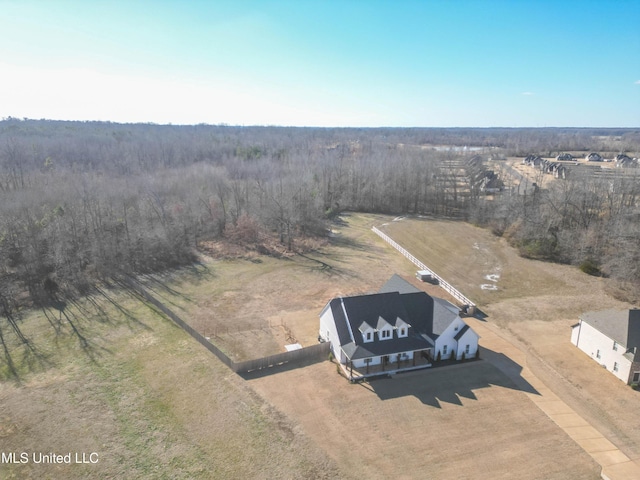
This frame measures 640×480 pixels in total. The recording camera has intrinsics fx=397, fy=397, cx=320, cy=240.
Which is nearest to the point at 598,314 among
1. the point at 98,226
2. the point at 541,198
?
the point at 541,198

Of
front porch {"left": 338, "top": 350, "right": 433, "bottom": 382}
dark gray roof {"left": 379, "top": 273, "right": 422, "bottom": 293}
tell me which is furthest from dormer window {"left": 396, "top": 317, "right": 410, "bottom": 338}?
dark gray roof {"left": 379, "top": 273, "right": 422, "bottom": 293}

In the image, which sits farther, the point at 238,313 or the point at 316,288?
the point at 316,288

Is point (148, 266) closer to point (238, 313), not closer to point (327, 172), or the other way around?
point (238, 313)

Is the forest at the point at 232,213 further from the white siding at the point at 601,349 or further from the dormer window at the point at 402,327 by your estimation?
the dormer window at the point at 402,327

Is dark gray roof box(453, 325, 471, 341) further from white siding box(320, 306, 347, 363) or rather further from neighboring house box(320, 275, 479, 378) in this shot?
white siding box(320, 306, 347, 363)

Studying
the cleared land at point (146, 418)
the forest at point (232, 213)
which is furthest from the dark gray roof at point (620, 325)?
the cleared land at point (146, 418)

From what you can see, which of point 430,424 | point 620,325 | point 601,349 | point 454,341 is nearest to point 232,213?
point 454,341

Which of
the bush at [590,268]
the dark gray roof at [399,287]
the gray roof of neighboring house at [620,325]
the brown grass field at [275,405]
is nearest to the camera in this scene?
the brown grass field at [275,405]
